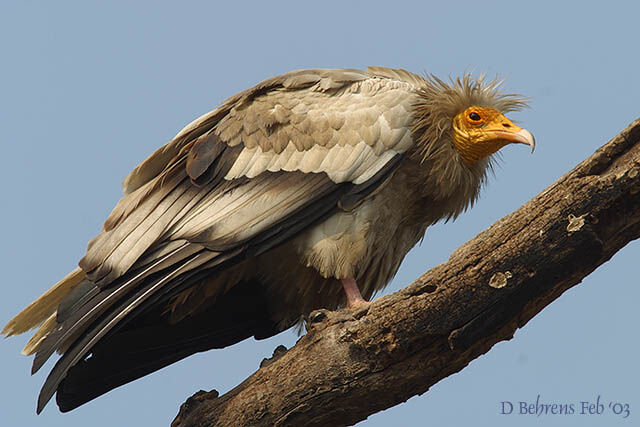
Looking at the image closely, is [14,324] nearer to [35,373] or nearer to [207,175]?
[35,373]

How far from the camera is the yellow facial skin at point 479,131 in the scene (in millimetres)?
6074

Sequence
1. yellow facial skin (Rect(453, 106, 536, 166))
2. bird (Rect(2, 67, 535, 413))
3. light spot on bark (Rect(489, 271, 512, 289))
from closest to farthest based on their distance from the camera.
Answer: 1. light spot on bark (Rect(489, 271, 512, 289))
2. bird (Rect(2, 67, 535, 413))
3. yellow facial skin (Rect(453, 106, 536, 166))

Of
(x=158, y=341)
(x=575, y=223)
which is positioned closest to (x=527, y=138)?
(x=575, y=223)

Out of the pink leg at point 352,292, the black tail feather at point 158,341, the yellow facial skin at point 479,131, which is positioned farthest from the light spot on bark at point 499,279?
the black tail feather at point 158,341

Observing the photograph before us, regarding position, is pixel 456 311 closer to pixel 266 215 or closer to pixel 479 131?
pixel 266 215

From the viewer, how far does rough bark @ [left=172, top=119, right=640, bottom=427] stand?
4441mm

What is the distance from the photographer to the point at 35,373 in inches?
219

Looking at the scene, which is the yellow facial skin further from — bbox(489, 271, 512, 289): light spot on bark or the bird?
bbox(489, 271, 512, 289): light spot on bark

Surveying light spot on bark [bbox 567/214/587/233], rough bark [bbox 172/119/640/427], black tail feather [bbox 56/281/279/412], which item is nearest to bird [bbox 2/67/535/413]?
black tail feather [bbox 56/281/279/412]

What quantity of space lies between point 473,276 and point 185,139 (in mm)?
2686

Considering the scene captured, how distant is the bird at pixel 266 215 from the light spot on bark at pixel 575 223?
4.28 ft

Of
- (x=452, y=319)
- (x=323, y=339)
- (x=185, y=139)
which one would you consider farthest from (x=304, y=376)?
(x=185, y=139)

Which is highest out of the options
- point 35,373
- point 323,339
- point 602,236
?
point 35,373

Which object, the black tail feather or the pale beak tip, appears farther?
the black tail feather
